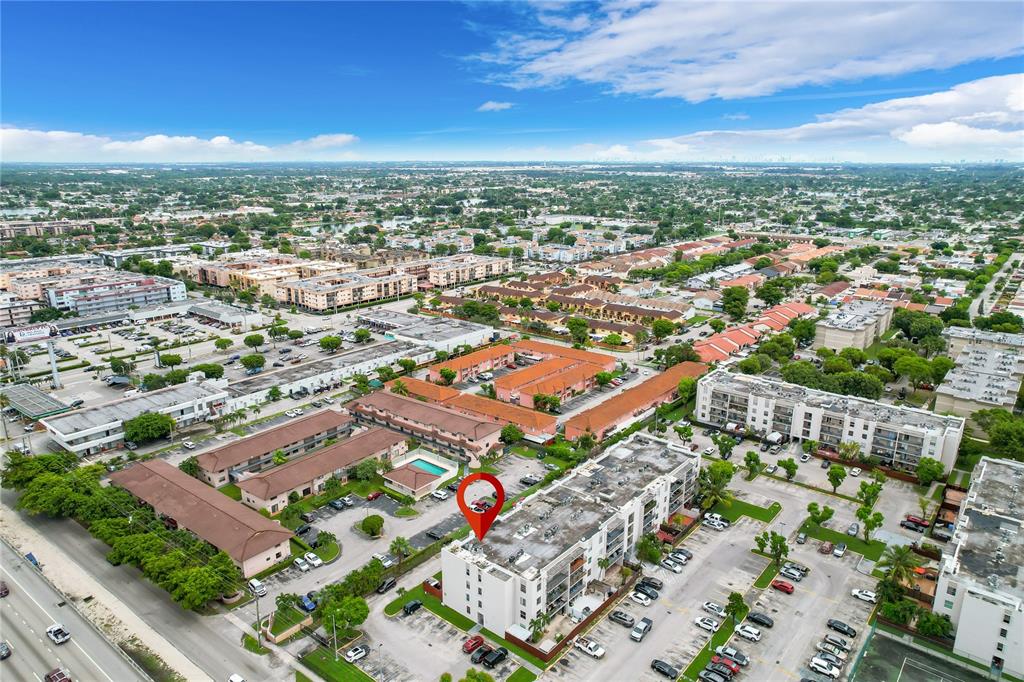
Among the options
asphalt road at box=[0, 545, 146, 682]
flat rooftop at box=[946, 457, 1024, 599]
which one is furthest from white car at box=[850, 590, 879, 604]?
asphalt road at box=[0, 545, 146, 682]

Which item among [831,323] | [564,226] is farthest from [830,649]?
[564,226]

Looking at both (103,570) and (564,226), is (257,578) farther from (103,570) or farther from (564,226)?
(564,226)

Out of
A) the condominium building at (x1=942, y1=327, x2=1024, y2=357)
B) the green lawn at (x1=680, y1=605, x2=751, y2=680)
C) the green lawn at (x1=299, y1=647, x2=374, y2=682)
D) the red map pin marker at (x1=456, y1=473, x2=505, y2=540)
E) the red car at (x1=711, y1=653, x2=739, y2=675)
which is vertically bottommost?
the green lawn at (x1=680, y1=605, x2=751, y2=680)

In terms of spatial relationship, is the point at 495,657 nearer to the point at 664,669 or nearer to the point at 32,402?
the point at 664,669

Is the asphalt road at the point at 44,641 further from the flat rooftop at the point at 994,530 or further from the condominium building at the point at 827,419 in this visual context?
the condominium building at the point at 827,419

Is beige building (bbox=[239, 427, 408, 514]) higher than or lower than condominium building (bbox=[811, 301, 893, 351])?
lower

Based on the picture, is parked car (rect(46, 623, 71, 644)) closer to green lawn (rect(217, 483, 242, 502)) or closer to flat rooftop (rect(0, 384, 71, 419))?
green lawn (rect(217, 483, 242, 502))
